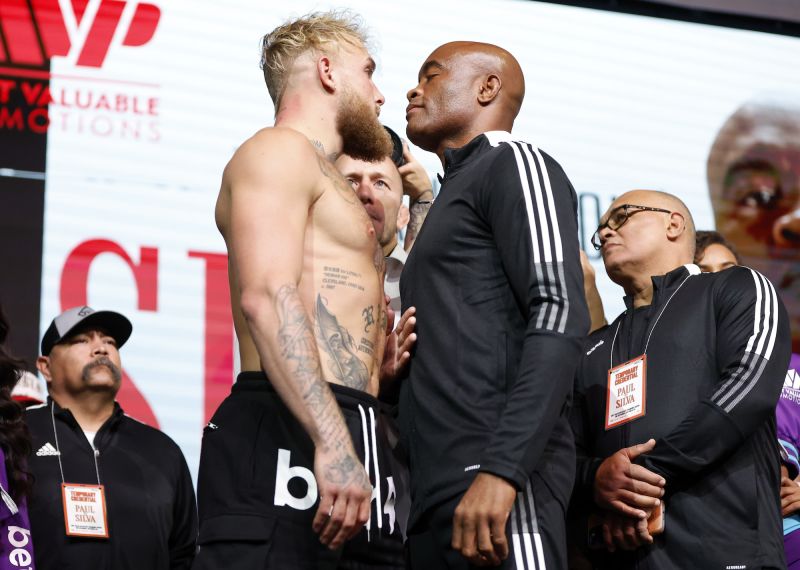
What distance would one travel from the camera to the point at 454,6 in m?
4.91

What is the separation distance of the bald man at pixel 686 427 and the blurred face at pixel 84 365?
176cm

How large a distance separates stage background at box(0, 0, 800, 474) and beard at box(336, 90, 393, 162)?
5.65ft

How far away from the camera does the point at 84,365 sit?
391cm

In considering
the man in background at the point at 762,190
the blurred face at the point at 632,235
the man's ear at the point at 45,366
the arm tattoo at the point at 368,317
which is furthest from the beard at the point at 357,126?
the man in background at the point at 762,190

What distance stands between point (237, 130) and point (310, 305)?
255 centimetres

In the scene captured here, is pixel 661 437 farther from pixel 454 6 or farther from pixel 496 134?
pixel 454 6

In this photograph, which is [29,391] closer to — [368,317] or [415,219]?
[415,219]

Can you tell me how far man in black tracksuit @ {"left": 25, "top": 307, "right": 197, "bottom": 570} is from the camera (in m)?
3.49

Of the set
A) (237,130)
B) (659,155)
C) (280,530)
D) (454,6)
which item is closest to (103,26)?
(237,130)

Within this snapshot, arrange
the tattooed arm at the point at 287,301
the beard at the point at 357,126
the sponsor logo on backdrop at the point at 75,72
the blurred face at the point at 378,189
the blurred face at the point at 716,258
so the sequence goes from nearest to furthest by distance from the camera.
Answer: the tattooed arm at the point at 287,301 < the beard at the point at 357,126 < the blurred face at the point at 378,189 < the blurred face at the point at 716,258 < the sponsor logo on backdrop at the point at 75,72

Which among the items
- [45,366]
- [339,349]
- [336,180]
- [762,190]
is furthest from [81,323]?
[762,190]

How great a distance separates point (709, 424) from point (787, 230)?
2796 mm

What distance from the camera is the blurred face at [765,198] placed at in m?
4.97

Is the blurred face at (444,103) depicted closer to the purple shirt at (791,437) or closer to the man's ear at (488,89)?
the man's ear at (488,89)
